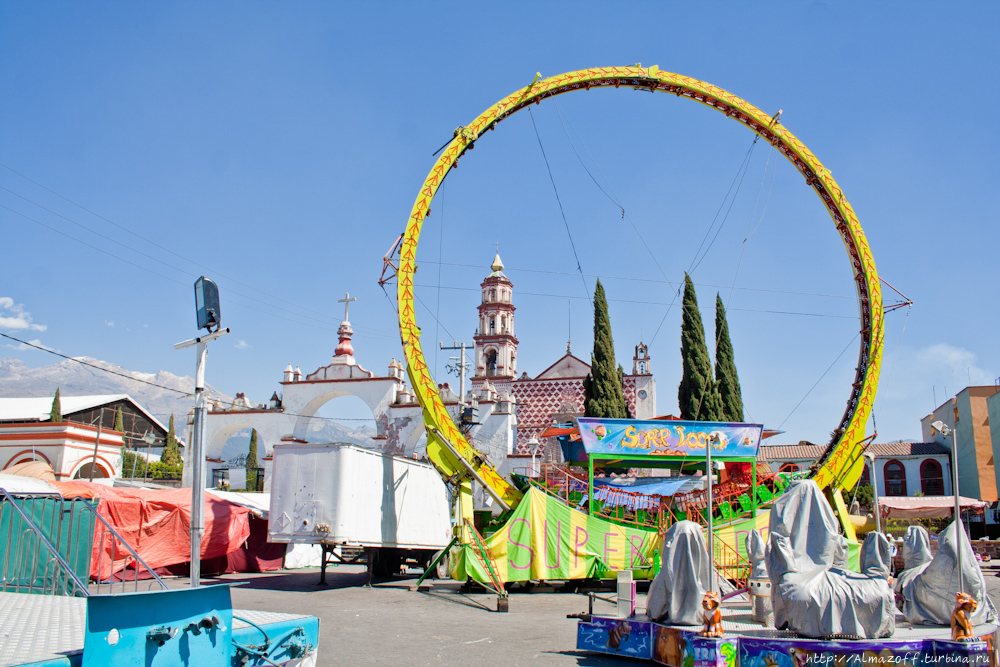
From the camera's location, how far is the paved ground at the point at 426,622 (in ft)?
31.0

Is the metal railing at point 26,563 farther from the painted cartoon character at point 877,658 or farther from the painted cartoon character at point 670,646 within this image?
the painted cartoon character at point 877,658

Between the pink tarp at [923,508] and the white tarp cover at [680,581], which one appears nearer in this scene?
the white tarp cover at [680,581]

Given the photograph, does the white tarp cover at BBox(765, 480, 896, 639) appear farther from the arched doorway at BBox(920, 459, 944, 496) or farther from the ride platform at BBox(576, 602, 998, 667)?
the arched doorway at BBox(920, 459, 944, 496)

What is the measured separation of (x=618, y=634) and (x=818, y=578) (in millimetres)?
2566

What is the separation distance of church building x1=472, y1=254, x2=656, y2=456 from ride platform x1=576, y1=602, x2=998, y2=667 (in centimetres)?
3481

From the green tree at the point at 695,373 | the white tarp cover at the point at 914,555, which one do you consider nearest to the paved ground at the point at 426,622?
the white tarp cover at the point at 914,555

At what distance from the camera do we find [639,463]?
20.8 m

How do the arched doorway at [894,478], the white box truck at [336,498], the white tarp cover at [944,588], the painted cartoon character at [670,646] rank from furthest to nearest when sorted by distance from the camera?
1. the arched doorway at [894,478]
2. the white box truck at [336,498]
3. the white tarp cover at [944,588]
4. the painted cartoon character at [670,646]

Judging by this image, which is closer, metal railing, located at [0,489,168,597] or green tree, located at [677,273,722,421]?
metal railing, located at [0,489,168,597]

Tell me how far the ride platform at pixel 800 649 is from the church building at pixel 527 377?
34.8 m

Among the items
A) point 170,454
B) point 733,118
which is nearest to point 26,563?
point 733,118

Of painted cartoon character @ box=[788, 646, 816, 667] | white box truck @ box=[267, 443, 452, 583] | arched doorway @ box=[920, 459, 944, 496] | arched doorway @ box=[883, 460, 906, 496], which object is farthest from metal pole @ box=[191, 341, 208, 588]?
arched doorway @ box=[920, 459, 944, 496]

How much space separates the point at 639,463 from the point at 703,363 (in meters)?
18.7

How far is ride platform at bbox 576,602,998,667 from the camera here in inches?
290
